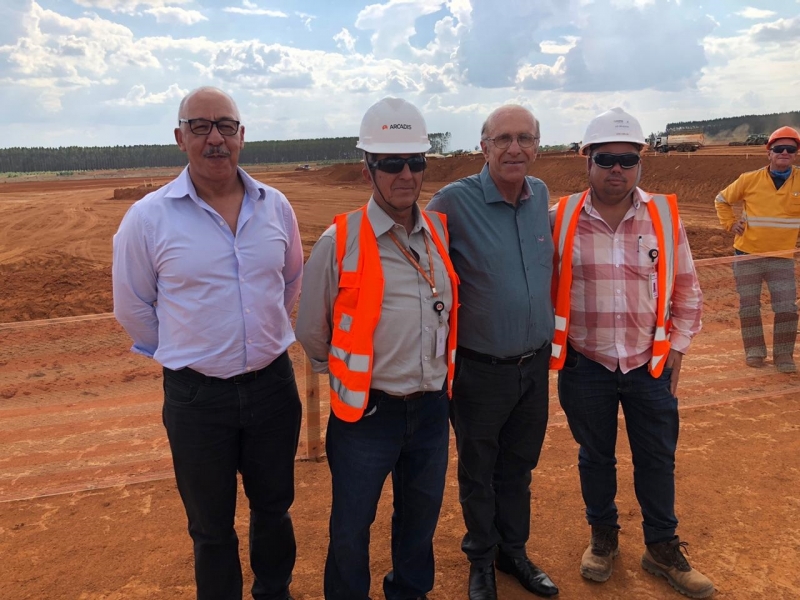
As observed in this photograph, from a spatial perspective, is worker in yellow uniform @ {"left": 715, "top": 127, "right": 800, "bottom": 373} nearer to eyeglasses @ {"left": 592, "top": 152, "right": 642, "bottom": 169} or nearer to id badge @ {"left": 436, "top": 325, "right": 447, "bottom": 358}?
eyeglasses @ {"left": 592, "top": 152, "right": 642, "bottom": 169}

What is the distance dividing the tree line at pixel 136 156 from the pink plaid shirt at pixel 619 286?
345ft

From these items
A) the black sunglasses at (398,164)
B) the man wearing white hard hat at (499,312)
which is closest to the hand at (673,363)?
the man wearing white hard hat at (499,312)

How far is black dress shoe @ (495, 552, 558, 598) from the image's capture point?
3.34 m

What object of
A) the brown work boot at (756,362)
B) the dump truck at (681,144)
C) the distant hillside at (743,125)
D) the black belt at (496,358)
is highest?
the distant hillside at (743,125)

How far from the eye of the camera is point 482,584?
327 cm

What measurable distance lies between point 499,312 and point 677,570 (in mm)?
1910

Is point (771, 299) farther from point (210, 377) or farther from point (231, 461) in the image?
point (210, 377)

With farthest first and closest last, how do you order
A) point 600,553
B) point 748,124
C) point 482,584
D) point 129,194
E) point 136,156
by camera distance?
1. point 136,156
2. point 748,124
3. point 129,194
4. point 600,553
5. point 482,584

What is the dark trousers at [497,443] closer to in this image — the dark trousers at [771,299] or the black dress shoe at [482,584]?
the black dress shoe at [482,584]

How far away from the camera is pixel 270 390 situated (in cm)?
276

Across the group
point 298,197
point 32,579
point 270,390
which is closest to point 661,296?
point 270,390

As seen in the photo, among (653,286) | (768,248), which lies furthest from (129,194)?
(653,286)

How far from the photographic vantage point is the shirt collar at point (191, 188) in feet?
8.32

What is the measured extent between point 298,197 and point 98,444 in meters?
25.6
